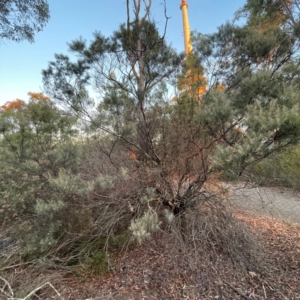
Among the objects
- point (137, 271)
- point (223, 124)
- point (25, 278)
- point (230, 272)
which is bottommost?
point (230, 272)

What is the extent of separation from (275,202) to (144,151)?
458 centimetres

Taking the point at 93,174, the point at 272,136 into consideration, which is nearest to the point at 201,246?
the point at 272,136

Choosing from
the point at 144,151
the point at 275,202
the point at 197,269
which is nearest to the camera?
the point at 197,269

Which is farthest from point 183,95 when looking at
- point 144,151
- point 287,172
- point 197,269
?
point 287,172

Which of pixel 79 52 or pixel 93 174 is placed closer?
pixel 79 52

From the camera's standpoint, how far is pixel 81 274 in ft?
7.71

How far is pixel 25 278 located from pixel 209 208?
254cm

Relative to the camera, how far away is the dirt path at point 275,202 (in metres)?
4.15

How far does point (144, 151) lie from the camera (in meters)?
2.97

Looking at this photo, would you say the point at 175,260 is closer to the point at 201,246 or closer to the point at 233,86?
the point at 201,246

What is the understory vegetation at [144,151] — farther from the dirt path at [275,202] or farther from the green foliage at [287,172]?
the dirt path at [275,202]

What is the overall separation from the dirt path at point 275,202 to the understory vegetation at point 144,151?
804mm

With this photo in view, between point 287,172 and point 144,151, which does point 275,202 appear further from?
point 144,151

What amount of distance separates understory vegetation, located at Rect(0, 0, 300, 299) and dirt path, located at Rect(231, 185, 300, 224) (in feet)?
2.64
